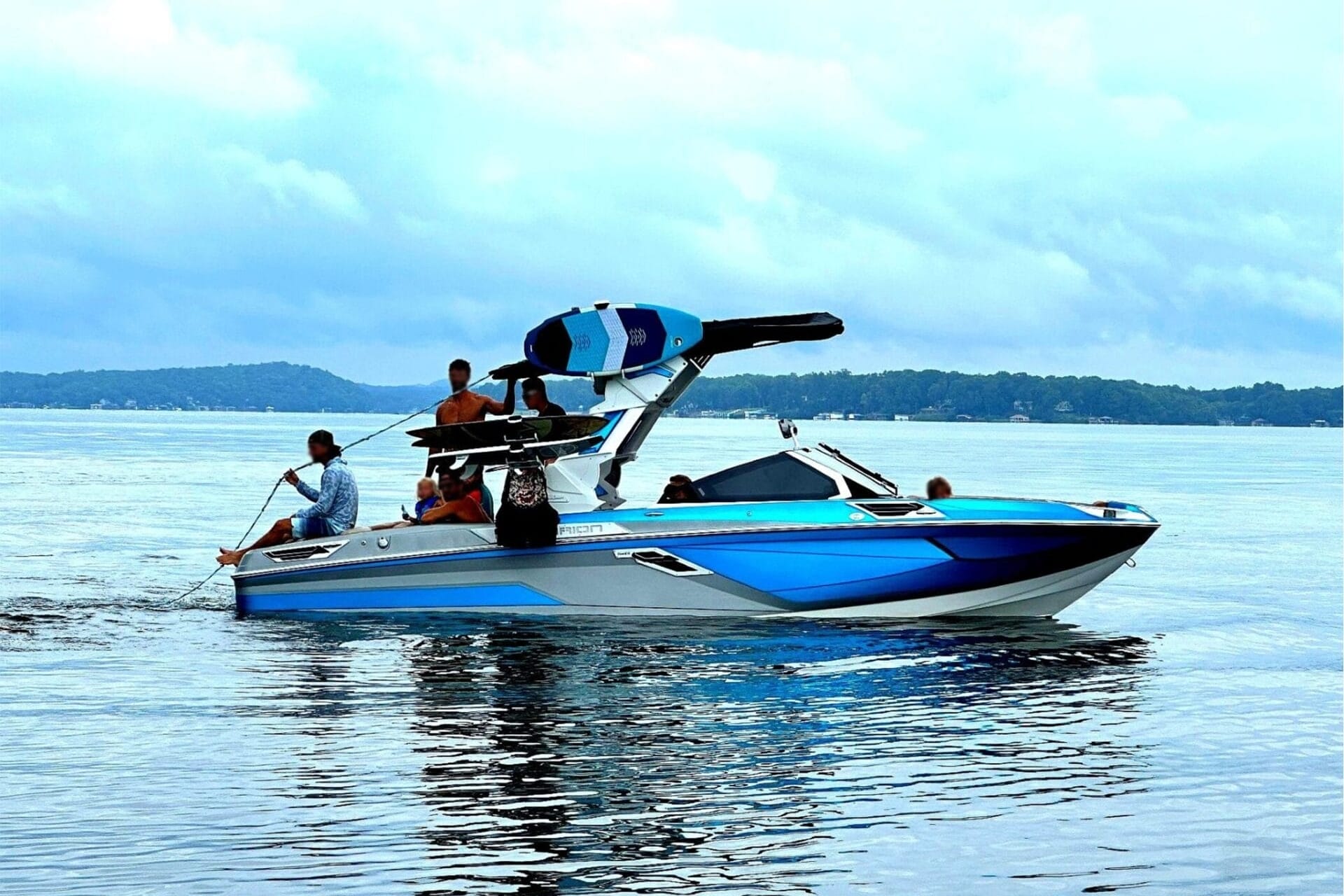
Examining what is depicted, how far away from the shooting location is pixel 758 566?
48.1 ft

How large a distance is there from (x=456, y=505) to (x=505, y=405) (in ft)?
4.04

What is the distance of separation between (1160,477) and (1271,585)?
128 feet

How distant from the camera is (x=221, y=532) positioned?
97.3ft

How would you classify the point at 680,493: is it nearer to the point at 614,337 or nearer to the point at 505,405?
the point at 614,337

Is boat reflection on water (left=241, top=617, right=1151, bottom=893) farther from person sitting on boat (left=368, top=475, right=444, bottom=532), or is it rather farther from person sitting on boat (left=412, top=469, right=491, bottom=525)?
person sitting on boat (left=368, top=475, right=444, bottom=532)

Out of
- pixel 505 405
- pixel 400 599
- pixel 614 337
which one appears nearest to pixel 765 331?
pixel 614 337

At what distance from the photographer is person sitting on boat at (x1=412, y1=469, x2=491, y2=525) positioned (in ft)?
50.1

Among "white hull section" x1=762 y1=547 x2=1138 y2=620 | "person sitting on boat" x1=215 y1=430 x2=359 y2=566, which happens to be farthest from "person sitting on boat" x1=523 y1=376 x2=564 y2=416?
"white hull section" x1=762 y1=547 x2=1138 y2=620

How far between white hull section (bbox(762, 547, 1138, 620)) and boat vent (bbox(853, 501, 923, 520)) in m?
0.94

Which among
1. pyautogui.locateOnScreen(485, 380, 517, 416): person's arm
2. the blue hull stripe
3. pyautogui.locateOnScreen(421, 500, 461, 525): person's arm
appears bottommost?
the blue hull stripe

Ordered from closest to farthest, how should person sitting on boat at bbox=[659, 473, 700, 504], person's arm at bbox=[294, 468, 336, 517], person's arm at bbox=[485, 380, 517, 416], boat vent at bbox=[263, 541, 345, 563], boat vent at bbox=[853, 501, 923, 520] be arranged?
boat vent at bbox=[853, 501, 923, 520], person sitting on boat at bbox=[659, 473, 700, 504], boat vent at bbox=[263, 541, 345, 563], person's arm at bbox=[485, 380, 517, 416], person's arm at bbox=[294, 468, 336, 517]

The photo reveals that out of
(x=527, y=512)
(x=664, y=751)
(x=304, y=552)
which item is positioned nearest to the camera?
(x=664, y=751)

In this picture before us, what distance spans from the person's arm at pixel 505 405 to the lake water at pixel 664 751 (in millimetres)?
2135

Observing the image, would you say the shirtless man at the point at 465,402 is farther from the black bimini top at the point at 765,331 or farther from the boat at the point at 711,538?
the black bimini top at the point at 765,331
